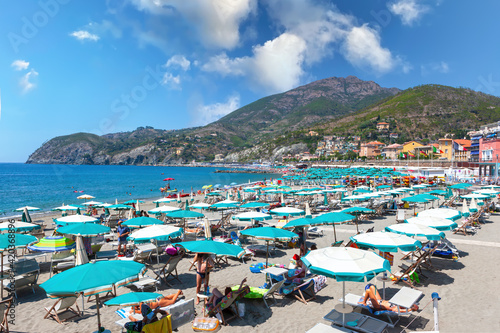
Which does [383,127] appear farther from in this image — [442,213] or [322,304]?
[322,304]

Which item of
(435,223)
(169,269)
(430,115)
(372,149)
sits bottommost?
(169,269)

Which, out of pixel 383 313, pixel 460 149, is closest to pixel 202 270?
pixel 383 313

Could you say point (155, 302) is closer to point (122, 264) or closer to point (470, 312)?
point (122, 264)

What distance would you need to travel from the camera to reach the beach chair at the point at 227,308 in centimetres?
584

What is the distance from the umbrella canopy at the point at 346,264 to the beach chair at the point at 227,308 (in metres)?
1.77

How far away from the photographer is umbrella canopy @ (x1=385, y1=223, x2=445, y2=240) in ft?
26.1

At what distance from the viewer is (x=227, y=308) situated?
625 cm

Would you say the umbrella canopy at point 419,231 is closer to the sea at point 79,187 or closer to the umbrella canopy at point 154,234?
the umbrella canopy at point 154,234

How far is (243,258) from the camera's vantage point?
10.3 m

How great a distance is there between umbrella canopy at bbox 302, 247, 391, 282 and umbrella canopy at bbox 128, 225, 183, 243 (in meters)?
4.35

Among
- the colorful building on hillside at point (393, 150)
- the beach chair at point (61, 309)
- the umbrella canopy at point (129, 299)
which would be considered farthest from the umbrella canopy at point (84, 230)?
the colorful building on hillside at point (393, 150)

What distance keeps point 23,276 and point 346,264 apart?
8.17 metres

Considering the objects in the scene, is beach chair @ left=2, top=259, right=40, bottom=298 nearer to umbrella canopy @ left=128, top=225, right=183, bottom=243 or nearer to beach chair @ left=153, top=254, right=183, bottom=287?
umbrella canopy @ left=128, top=225, right=183, bottom=243

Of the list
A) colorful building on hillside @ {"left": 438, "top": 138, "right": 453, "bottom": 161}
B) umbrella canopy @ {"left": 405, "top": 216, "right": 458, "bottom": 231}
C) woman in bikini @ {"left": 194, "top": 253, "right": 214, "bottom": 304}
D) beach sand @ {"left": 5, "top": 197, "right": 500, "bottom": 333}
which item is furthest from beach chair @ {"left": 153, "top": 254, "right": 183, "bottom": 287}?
colorful building on hillside @ {"left": 438, "top": 138, "right": 453, "bottom": 161}
